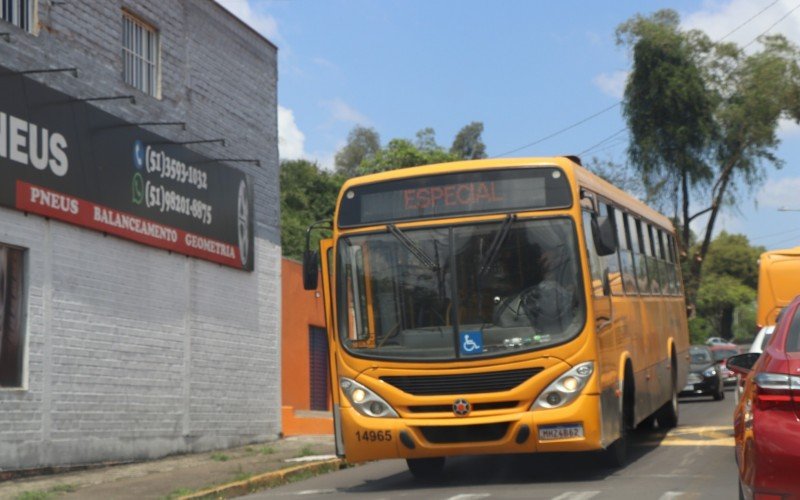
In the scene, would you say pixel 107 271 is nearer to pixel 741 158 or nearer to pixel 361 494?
pixel 361 494

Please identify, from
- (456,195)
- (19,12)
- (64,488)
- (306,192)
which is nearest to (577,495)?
(456,195)

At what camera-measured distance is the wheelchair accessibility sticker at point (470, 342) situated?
11.7 metres

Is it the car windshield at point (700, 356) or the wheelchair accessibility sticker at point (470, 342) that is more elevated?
the car windshield at point (700, 356)

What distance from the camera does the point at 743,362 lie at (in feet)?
26.9

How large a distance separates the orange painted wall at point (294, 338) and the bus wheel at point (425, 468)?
10.0 m

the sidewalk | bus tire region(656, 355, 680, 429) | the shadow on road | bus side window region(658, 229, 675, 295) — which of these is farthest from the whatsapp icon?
bus tire region(656, 355, 680, 429)

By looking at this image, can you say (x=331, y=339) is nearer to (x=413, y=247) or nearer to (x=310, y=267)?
(x=310, y=267)

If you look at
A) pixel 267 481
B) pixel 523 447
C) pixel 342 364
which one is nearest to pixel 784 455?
pixel 523 447

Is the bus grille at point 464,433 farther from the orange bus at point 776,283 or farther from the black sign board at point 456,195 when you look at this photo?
the orange bus at point 776,283

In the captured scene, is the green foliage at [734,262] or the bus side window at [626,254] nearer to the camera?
the bus side window at [626,254]

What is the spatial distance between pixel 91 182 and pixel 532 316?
699 centimetres

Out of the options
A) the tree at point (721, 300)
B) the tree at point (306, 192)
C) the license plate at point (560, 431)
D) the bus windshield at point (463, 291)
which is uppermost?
the tree at point (306, 192)

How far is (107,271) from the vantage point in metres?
16.4

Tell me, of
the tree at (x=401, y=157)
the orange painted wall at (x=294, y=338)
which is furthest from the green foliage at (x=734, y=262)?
the orange painted wall at (x=294, y=338)
